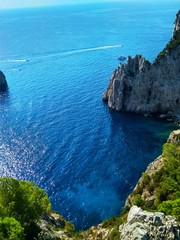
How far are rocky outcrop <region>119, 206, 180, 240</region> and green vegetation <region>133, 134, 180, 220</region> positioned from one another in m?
15.0

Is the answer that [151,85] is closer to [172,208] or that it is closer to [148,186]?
[148,186]

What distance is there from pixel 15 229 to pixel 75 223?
36.9 m

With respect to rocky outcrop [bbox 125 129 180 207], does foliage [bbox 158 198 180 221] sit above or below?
above

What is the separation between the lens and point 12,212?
54406 millimetres

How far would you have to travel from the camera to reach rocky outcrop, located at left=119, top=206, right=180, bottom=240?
138ft

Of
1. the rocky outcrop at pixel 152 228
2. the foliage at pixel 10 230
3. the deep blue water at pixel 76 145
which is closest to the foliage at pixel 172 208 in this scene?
the rocky outcrop at pixel 152 228

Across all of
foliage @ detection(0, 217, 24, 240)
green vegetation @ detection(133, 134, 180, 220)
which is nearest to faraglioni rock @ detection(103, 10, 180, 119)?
green vegetation @ detection(133, 134, 180, 220)

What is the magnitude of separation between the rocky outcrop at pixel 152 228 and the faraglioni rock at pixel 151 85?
287ft

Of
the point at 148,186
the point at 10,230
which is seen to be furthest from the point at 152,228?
the point at 148,186

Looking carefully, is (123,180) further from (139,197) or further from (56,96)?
(56,96)

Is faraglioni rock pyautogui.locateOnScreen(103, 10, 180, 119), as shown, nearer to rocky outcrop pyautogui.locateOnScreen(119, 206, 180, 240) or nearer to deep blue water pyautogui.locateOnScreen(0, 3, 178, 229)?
deep blue water pyautogui.locateOnScreen(0, 3, 178, 229)

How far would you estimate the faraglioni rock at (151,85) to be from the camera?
5123 inches

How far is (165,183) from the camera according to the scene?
218 feet

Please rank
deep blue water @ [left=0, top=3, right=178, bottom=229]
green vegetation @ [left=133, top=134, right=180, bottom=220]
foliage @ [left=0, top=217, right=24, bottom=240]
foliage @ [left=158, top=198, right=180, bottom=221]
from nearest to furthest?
foliage @ [left=0, top=217, right=24, bottom=240] → foliage @ [left=158, top=198, right=180, bottom=221] → green vegetation @ [left=133, top=134, right=180, bottom=220] → deep blue water @ [left=0, top=3, right=178, bottom=229]
